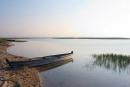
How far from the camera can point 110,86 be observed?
17.0 meters

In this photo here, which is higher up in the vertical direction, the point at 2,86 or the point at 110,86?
the point at 2,86

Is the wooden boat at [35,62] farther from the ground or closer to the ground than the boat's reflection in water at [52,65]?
farther from the ground

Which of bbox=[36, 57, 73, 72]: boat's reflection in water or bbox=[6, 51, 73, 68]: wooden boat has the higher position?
bbox=[6, 51, 73, 68]: wooden boat

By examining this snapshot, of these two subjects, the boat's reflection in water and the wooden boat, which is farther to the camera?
the boat's reflection in water

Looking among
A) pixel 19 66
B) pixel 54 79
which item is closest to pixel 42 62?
pixel 19 66

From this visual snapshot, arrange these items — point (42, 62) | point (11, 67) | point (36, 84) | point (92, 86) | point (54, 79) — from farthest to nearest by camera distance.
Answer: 1. point (42, 62)
2. point (11, 67)
3. point (54, 79)
4. point (92, 86)
5. point (36, 84)

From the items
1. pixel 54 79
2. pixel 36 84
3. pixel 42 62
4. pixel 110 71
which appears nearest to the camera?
pixel 36 84

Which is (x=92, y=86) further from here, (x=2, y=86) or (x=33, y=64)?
(x=33, y=64)

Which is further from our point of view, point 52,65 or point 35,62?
point 52,65

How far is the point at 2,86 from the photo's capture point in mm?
13102

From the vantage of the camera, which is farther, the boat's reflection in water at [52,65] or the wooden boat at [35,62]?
the boat's reflection in water at [52,65]

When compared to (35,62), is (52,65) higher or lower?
lower

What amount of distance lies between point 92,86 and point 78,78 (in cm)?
297

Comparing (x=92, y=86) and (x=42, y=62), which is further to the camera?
(x=42, y=62)
